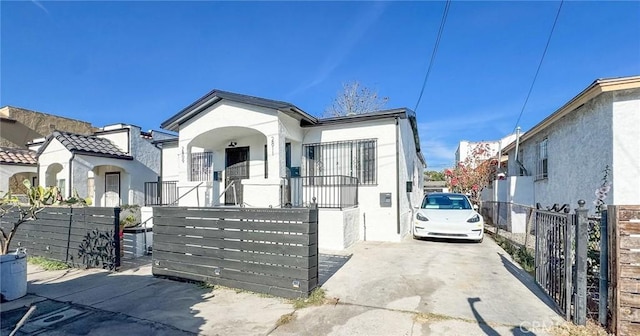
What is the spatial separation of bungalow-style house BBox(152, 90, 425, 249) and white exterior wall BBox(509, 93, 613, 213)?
4.72m

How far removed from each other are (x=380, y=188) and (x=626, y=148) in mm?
5805

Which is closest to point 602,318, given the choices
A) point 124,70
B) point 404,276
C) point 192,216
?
point 404,276

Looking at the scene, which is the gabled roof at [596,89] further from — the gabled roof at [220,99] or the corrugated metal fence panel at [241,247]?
the corrugated metal fence panel at [241,247]

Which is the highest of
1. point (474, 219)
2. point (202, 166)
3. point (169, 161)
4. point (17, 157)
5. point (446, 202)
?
point (17, 157)

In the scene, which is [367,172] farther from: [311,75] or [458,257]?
[311,75]

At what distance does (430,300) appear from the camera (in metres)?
4.27

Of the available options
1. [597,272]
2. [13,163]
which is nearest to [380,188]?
[597,272]

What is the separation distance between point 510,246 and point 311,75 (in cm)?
1181

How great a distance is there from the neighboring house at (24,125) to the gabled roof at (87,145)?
6.04 m

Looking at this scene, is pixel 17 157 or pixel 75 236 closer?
pixel 75 236

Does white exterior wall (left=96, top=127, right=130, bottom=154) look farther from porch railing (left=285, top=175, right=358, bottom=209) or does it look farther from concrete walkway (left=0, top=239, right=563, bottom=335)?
porch railing (left=285, top=175, right=358, bottom=209)

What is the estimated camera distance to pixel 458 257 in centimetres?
684

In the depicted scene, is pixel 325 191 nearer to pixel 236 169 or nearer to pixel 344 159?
pixel 344 159

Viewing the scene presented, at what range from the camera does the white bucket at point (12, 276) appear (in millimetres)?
4969
